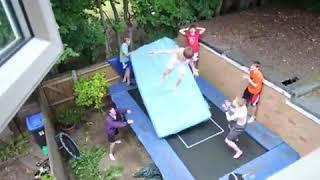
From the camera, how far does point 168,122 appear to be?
7.02 meters

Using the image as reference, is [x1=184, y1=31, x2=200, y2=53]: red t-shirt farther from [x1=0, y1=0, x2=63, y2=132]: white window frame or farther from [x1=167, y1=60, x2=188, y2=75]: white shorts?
[x1=0, y1=0, x2=63, y2=132]: white window frame

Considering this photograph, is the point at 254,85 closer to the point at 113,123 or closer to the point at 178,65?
the point at 178,65

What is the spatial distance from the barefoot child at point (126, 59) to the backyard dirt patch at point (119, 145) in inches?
47.9

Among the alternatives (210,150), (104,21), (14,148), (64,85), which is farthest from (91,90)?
(210,150)

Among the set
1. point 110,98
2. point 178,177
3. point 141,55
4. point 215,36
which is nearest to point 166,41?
point 141,55

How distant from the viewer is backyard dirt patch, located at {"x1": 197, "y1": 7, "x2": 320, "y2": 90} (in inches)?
Answer: 275

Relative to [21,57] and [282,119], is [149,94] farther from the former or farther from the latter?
[21,57]

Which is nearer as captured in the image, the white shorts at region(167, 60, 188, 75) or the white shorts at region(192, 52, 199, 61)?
the white shorts at region(167, 60, 188, 75)

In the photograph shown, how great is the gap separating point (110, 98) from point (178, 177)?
11.6 feet

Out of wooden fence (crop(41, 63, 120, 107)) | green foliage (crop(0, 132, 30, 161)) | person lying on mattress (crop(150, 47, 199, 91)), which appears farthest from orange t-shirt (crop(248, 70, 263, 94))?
green foliage (crop(0, 132, 30, 161))

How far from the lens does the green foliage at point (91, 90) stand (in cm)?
792

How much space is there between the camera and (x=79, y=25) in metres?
8.02

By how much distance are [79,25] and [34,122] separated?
8.67 feet

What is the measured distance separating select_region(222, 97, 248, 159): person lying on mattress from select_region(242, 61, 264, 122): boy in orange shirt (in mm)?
543
